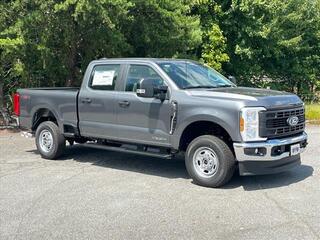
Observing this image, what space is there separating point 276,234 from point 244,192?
5.94ft

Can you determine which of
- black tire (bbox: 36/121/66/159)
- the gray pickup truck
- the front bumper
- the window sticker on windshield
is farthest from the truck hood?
black tire (bbox: 36/121/66/159)

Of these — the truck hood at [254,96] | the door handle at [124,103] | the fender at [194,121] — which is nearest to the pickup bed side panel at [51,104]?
the door handle at [124,103]

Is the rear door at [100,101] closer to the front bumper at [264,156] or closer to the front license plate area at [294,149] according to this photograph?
the front bumper at [264,156]

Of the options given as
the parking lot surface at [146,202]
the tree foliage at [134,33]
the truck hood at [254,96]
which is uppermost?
the tree foliage at [134,33]

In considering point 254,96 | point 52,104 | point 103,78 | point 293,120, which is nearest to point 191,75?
point 254,96

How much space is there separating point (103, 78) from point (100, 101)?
441mm

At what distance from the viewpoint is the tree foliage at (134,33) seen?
12430mm

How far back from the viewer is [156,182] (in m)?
7.74

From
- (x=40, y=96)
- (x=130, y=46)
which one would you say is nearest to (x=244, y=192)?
(x=40, y=96)

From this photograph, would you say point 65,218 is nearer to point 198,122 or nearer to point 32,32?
point 198,122

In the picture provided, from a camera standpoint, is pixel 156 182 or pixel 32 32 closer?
pixel 156 182

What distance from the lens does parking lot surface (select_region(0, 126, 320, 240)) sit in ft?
17.9

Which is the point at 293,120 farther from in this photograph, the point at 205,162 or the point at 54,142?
the point at 54,142

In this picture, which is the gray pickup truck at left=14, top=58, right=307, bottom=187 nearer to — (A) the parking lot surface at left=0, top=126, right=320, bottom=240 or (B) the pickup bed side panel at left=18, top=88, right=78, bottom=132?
(B) the pickup bed side panel at left=18, top=88, right=78, bottom=132
